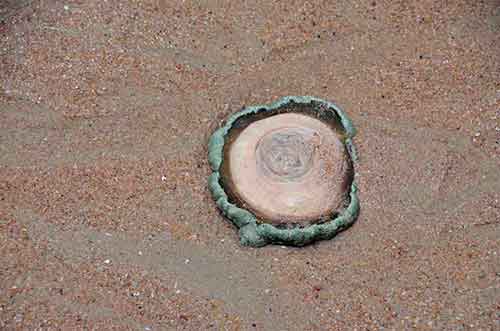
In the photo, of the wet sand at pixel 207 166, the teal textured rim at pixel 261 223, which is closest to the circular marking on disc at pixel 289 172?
the teal textured rim at pixel 261 223

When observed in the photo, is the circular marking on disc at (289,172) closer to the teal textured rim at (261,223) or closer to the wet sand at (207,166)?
the teal textured rim at (261,223)

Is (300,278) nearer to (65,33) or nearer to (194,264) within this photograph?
(194,264)

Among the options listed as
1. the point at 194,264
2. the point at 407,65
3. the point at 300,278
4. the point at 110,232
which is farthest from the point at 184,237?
the point at 407,65

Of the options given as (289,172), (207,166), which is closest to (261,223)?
(289,172)

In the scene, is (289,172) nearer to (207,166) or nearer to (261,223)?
(261,223)

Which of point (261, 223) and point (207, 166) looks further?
point (207, 166)

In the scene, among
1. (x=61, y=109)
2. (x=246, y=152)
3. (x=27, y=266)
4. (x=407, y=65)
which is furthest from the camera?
(x=407, y=65)
